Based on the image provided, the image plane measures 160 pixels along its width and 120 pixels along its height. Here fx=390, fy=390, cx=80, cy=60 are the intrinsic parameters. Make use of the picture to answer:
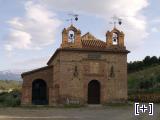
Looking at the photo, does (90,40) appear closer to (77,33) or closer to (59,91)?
(77,33)

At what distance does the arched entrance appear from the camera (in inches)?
1412

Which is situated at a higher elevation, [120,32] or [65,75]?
[120,32]

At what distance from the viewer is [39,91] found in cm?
3938

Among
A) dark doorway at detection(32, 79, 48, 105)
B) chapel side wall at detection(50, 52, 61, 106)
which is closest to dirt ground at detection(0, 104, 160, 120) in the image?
chapel side wall at detection(50, 52, 61, 106)

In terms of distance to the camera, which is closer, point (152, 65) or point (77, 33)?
point (77, 33)

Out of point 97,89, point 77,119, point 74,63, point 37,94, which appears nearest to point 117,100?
point 97,89

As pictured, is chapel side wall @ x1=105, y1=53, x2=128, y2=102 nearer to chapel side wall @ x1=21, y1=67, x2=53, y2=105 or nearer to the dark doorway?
chapel side wall @ x1=21, y1=67, x2=53, y2=105

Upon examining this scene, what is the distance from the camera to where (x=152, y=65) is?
80.4 m

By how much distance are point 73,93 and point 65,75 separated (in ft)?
5.79

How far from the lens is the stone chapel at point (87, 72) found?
34.9 m

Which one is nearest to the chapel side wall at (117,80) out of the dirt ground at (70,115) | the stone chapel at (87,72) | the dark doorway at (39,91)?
the stone chapel at (87,72)

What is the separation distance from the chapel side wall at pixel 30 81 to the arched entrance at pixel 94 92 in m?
3.71

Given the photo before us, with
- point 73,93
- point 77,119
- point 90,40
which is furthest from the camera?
point 90,40

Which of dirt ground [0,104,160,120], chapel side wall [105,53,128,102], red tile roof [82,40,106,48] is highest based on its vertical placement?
red tile roof [82,40,106,48]
